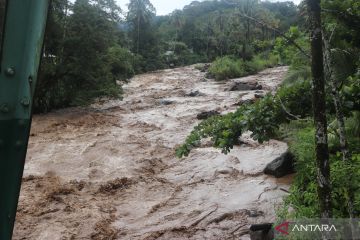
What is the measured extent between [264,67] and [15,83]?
30410 mm

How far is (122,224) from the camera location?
583 centimetres

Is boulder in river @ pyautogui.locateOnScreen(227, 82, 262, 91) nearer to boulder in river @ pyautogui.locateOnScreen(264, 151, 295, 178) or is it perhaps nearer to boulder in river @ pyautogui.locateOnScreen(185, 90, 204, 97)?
boulder in river @ pyautogui.locateOnScreen(185, 90, 204, 97)

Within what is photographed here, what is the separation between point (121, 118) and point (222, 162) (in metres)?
7.08

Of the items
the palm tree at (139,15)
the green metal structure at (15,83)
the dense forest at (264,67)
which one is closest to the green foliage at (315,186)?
the dense forest at (264,67)

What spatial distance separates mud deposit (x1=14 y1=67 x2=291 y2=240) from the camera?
18.3 ft

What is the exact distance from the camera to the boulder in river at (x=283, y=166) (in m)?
6.99

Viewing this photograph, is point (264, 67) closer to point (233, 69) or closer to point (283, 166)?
point (233, 69)

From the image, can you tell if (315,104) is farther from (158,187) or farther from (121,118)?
(121,118)

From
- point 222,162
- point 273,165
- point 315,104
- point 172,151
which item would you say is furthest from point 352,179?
point 172,151

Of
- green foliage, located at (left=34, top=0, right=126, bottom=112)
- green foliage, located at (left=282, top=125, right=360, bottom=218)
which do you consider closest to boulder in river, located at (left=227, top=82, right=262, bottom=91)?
green foliage, located at (left=34, top=0, right=126, bottom=112)

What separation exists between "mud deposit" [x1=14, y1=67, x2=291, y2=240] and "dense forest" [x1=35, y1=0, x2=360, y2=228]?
1014 millimetres

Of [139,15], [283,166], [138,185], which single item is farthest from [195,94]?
[139,15]

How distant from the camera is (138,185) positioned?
754 cm

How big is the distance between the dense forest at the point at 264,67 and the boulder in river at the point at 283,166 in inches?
15.4
